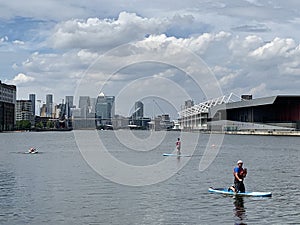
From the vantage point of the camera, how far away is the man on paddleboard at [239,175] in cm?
3469

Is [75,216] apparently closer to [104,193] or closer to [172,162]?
[104,193]

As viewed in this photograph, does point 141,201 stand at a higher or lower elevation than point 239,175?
lower

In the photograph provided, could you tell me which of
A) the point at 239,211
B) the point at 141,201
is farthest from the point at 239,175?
the point at 141,201

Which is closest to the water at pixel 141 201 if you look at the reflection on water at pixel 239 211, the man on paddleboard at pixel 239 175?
the reflection on water at pixel 239 211

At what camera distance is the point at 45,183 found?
44281mm

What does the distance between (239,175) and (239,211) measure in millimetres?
4285

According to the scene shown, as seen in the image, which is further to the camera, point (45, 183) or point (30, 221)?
point (45, 183)

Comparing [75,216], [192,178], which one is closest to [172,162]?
[192,178]

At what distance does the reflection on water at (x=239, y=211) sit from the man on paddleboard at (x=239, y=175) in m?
0.73

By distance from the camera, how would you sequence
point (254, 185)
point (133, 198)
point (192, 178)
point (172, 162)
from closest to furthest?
point (133, 198)
point (254, 185)
point (192, 178)
point (172, 162)

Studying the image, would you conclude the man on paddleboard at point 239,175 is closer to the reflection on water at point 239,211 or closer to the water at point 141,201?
the reflection on water at point 239,211

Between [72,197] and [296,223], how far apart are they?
1529cm

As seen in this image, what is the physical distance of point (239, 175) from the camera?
115 feet

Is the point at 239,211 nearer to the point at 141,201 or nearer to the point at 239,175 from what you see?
the point at 239,175
